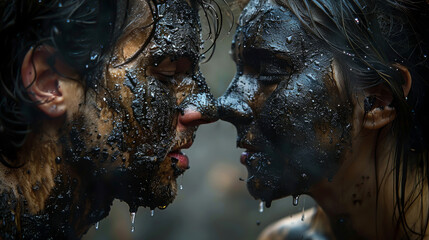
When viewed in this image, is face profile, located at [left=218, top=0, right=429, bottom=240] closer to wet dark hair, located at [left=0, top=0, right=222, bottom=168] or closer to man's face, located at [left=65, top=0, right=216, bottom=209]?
man's face, located at [left=65, top=0, right=216, bottom=209]

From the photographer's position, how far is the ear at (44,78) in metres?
1.79

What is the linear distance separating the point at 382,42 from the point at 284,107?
56 centimetres

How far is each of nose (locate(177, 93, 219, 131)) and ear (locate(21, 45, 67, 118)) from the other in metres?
0.52

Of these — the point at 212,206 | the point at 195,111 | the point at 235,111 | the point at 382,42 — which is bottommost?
the point at 212,206

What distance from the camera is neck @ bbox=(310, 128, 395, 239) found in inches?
95.5

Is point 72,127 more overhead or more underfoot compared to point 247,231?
more overhead

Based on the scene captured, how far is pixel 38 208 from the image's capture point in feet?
6.08

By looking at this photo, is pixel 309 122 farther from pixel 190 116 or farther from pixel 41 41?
pixel 41 41

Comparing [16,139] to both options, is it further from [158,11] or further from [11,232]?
[158,11]

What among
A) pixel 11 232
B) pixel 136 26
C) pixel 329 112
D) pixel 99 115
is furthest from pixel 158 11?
pixel 11 232

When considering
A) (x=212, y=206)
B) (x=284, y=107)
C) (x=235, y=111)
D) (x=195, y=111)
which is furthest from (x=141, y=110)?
(x=212, y=206)

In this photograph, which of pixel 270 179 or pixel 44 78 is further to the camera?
pixel 270 179

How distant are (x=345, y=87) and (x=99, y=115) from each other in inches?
46.2

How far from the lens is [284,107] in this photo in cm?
229
